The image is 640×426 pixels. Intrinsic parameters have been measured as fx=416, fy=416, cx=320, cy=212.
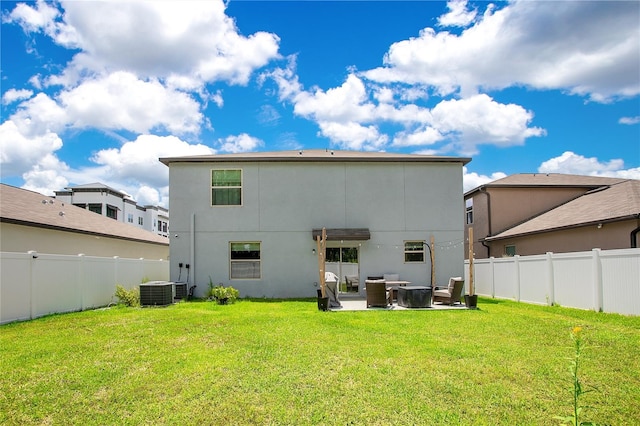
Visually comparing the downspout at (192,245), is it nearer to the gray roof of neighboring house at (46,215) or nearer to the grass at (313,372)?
the gray roof of neighboring house at (46,215)

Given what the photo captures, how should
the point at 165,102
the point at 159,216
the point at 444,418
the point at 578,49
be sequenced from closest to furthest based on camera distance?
the point at 444,418, the point at 578,49, the point at 165,102, the point at 159,216

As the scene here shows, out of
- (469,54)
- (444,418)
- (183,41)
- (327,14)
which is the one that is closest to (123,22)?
(183,41)

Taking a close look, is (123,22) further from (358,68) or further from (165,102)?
(358,68)

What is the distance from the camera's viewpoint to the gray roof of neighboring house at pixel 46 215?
553 inches

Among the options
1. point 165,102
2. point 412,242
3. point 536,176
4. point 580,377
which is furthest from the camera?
point 536,176

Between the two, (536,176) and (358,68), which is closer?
(358,68)

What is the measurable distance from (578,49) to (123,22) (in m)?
12.5

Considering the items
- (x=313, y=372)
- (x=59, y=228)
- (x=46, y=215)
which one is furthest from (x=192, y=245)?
(x=313, y=372)

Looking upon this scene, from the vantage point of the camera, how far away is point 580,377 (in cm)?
543

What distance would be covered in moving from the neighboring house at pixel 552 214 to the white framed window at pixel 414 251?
5.79m

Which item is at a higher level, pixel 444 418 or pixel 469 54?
pixel 469 54

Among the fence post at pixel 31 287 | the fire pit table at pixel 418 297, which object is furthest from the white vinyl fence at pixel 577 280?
the fence post at pixel 31 287

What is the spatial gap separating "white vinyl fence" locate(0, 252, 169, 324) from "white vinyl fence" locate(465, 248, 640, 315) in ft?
46.8

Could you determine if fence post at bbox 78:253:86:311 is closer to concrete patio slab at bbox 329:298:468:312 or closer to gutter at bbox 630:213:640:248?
concrete patio slab at bbox 329:298:468:312
